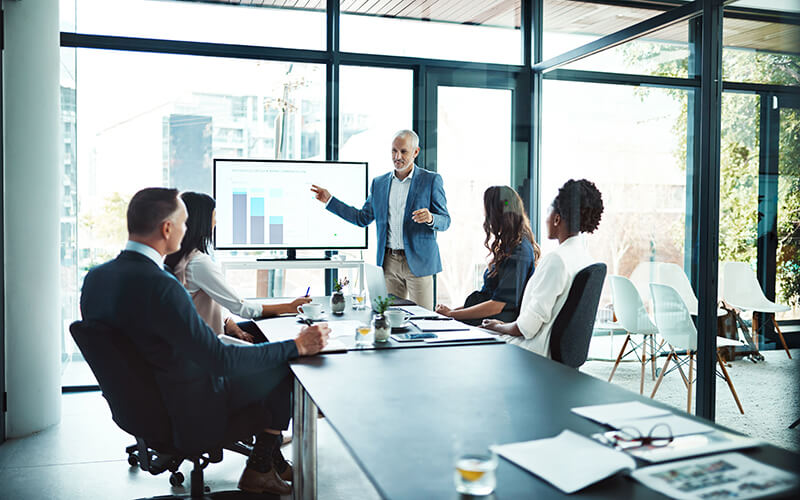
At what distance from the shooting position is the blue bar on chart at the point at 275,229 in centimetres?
494

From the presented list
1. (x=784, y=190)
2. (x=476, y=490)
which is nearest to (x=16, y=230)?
(x=476, y=490)

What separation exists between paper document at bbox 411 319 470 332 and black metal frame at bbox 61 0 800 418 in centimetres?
153

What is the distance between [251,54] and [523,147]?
7.59 feet

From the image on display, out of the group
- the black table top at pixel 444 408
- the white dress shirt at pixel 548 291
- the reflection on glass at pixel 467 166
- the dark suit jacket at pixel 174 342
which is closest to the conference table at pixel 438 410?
the black table top at pixel 444 408

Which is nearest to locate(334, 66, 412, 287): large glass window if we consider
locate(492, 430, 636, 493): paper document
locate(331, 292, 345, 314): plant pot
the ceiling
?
the ceiling

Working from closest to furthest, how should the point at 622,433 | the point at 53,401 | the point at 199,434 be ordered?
the point at 622,433
the point at 199,434
the point at 53,401

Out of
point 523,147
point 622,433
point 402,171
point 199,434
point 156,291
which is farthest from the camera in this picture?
point 523,147

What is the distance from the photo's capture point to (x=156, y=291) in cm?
206

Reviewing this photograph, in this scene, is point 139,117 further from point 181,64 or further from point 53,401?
point 53,401

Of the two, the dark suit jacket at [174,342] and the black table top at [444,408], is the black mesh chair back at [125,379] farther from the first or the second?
the black table top at [444,408]

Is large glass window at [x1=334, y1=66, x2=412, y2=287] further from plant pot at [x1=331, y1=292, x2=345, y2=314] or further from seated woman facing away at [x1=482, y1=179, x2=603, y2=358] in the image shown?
seated woman facing away at [x1=482, y1=179, x2=603, y2=358]

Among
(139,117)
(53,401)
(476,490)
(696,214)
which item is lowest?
(53,401)

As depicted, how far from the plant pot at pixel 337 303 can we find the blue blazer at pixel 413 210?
1414 mm

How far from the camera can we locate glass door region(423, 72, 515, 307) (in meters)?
5.53
